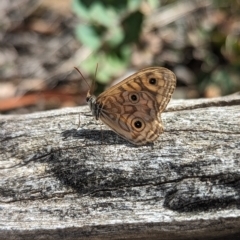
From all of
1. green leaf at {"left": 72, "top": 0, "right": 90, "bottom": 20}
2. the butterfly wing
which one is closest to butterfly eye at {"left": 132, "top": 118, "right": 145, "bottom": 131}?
the butterfly wing

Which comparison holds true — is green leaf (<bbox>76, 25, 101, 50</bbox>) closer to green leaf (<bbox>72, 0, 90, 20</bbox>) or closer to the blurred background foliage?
the blurred background foliage

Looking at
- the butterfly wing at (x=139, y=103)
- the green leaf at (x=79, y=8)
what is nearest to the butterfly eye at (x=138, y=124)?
the butterfly wing at (x=139, y=103)

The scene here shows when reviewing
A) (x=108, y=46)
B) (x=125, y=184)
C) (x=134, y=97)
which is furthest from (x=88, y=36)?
(x=125, y=184)

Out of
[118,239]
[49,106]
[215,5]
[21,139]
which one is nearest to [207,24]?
[215,5]

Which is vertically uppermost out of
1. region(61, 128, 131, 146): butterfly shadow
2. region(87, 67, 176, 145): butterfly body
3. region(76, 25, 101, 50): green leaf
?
region(76, 25, 101, 50): green leaf

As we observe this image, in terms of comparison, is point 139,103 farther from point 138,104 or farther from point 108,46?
point 108,46

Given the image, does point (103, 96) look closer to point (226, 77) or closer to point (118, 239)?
point (118, 239)

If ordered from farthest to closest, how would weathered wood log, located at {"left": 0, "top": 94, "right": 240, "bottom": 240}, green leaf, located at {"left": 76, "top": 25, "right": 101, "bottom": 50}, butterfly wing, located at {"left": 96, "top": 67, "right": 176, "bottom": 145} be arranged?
green leaf, located at {"left": 76, "top": 25, "right": 101, "bottom": 50}, butterfly wing, located at {"left": 96, "top": 67, "right": 176, "bottom": 145}, weathered wood log, located at {"left": 0, "top": 94, "right": 240, "bottom": 240}
